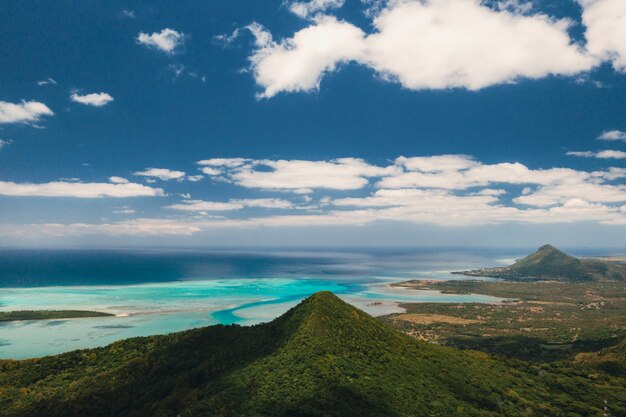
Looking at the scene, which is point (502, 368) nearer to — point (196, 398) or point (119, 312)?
point (196, 398)

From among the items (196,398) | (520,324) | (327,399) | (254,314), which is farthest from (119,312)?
(520,324)

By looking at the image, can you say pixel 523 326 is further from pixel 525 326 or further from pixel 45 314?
pixel 45 314

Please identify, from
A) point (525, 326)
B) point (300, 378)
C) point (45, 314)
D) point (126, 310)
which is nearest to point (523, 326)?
point (525, 326)

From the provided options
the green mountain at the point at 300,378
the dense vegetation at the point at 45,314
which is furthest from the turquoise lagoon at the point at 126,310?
the green mountain at the point at 300,378

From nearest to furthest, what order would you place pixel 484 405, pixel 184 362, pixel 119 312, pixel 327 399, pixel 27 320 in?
pixel 327 399 < pixel 484 405 < pixel 184 362 < pixel 27 320 < pixel 119 312

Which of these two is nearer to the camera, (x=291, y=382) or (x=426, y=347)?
(x=291, y=382)

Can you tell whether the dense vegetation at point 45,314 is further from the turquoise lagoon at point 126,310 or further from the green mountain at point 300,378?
the green mountain at point 300,378

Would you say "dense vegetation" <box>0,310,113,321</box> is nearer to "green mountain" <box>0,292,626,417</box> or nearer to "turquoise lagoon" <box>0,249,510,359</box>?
"turquoise lagoon" <box>0,249,510,359</box>
